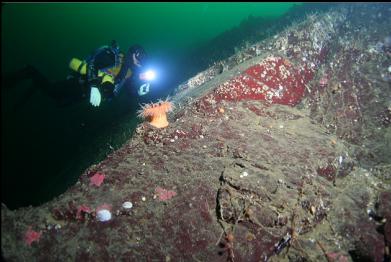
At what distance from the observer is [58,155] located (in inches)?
577

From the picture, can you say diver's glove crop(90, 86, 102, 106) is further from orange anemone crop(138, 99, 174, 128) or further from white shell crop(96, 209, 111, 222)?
white shell crop(96, 209, 111, 222)

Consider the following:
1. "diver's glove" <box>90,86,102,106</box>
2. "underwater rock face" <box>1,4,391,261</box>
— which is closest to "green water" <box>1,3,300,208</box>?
"diver's glove" <box>90,86,102,106</box>

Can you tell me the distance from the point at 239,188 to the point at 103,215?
154 centimetres

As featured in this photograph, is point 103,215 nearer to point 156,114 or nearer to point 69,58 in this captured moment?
point 156,114

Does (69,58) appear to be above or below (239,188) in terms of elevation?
below

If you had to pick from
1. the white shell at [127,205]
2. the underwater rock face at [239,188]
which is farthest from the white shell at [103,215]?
the white shell at [127,205]

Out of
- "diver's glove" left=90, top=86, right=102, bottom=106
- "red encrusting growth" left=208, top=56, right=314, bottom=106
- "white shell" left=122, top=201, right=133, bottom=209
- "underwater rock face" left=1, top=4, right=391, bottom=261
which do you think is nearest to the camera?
"underwater rock face" left=1, top=4, right=391, bottom=261

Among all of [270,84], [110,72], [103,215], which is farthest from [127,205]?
[110,72]

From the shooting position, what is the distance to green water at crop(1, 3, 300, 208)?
9.43 m

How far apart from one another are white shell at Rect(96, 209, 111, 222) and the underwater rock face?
0.04 meters

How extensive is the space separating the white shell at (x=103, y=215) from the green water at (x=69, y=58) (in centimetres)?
136

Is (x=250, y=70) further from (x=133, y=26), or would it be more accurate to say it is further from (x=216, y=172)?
(x=133, y=26)

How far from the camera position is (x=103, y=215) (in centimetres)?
312

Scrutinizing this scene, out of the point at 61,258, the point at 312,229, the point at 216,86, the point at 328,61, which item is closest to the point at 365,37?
the point at 328,61
